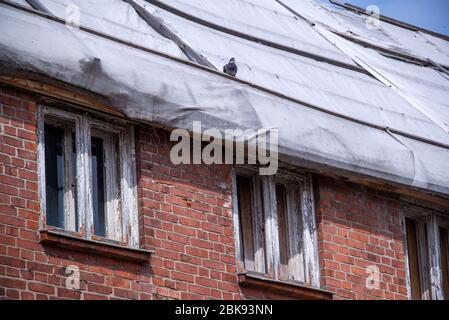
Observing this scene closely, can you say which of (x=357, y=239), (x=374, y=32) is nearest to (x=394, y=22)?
(x=374, y=32)

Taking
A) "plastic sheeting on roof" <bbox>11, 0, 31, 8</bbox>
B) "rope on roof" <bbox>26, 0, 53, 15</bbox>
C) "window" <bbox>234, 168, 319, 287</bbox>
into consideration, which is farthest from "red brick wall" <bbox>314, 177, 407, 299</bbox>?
"plastic sheeting on roof" <bbox>11, 0, 31, 8</bbox>

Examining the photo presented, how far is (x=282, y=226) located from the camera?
1512cm

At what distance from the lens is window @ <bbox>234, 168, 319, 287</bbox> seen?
48.3 feet

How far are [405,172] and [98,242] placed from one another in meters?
3.71

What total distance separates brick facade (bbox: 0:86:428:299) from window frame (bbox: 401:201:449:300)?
254mm

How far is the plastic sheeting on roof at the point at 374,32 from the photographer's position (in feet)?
61.7

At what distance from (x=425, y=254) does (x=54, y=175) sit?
4.45 meters

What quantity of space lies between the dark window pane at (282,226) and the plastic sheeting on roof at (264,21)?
83.8 inches

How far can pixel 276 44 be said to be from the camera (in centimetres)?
1681

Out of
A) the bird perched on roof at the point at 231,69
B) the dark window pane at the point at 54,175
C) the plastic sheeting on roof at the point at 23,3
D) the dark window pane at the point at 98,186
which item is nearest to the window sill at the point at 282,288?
the dark window pane at the point at 98,186

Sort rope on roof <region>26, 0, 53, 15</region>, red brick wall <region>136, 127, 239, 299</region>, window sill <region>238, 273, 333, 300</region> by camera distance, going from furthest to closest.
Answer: window sill <region>238, 273, 333, 300</region>
rope on roof <region>26, 0, 53, 15</region>
red brick wall <region>136, 127, 239, 299</region>

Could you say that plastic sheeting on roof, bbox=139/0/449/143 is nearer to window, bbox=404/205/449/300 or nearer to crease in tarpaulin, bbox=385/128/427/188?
crease in tarpaulin, bbox=385/128/427/188
